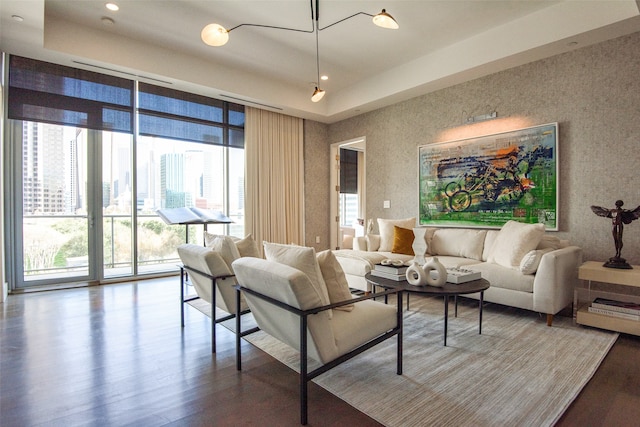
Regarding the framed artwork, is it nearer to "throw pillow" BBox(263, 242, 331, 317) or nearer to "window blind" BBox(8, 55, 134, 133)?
"throw pillow" BBox(263, 242, 331, 317)

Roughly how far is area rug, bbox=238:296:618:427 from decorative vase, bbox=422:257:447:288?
0.48 metres

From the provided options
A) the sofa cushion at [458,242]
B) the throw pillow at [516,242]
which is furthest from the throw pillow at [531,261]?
the sofa cushion at [458,242]

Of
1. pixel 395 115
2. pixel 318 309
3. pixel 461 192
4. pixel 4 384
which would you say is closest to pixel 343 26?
pixel 395 115

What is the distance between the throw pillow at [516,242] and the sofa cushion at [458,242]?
1.26 feet

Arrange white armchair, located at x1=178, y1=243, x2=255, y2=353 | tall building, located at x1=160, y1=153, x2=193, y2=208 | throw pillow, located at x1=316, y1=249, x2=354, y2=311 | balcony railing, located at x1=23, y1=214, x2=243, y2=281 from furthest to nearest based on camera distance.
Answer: tall building, located at x1=160, y1=153, x2=193, y2=208 < balcony railing, located at x1=23, y1=214, x2=243, y2=281 < white armchair, located at x1=178, y1=243, x2=255, y2=353 < throw pillow, located at x1=316, y1=249, x2=354, y2=311

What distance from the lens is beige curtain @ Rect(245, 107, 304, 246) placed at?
19.3 ft

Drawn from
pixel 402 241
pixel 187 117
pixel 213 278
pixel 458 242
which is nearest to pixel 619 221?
pixel 458 242

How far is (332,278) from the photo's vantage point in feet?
6.57

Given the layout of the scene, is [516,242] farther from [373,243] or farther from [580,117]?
[373,243]

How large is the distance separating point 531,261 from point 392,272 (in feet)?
4.66

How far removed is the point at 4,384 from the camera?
2.04 m

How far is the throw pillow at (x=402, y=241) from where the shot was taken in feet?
15.1

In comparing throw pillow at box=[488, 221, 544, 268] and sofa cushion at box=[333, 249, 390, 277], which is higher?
throw pillow at box=[488, 221, 544, 268]

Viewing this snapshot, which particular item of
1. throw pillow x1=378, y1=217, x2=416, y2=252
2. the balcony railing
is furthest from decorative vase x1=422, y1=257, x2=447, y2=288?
the balcony railing
